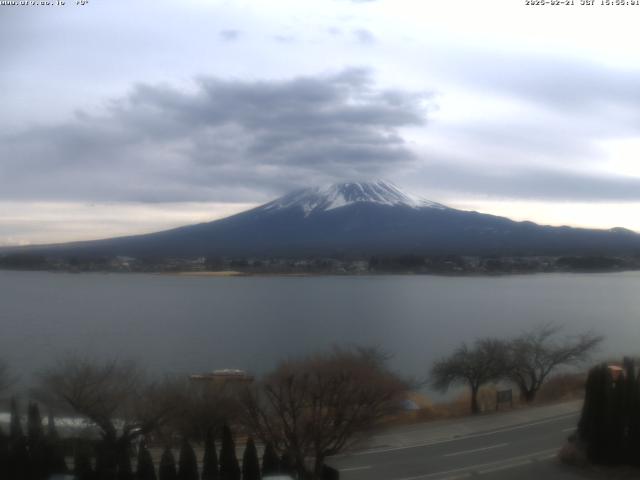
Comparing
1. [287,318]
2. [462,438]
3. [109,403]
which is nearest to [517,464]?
[462,438]

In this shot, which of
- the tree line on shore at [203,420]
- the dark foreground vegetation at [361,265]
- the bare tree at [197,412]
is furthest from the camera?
the dark foreground vegetation at [361,265]

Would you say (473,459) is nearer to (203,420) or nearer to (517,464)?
(517,464)

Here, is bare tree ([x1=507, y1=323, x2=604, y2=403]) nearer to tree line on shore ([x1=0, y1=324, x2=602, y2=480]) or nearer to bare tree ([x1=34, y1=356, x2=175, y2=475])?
tree line on shore ([x1=0, y1=324, x2=602, y2=480])

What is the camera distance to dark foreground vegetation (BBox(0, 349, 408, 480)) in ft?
21.5

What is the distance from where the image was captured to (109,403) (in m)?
7.68

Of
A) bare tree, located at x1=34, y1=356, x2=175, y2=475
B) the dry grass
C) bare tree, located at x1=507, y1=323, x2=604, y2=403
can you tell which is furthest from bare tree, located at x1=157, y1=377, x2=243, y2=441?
bare tree, located at x1=507, y1=323, x2=604, y2=403

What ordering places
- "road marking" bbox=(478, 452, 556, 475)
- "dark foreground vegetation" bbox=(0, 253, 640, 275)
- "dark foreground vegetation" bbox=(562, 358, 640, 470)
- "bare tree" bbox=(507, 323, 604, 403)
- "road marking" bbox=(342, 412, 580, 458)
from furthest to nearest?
"dark foreground vegetation" bbox=(0, 253, 640, 275) → "bare tree" bbox=(507, 323, 604, 403) → "road marking" bbox=(342, 412, 580, 458) → "dark foreground vegetation" bbox=(562, 358, 640, 470) → "road marking" bbox=(478, 452, 556, 475)

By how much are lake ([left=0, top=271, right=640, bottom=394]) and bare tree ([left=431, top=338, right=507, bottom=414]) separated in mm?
2112

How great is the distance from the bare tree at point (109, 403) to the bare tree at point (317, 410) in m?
1.07

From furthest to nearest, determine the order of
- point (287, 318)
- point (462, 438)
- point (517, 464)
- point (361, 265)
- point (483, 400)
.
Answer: point (361, 265), point (287, 318), point (483, 400), point (462, 438), point (517, 464)

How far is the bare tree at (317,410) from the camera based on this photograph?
705 cm

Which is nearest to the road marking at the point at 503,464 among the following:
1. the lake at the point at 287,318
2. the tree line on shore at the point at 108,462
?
the tree line on shore at the point at 108,462

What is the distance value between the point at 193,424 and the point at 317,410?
1.47 metres

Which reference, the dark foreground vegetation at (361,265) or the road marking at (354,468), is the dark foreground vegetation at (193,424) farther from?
the dark foreground vegetation at (361,265)
